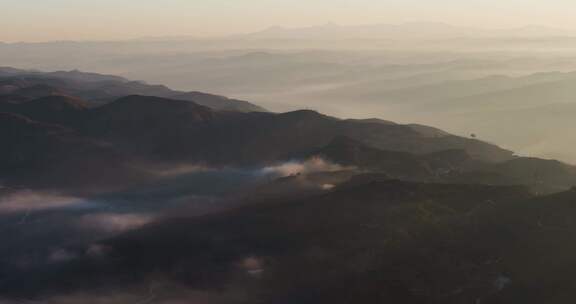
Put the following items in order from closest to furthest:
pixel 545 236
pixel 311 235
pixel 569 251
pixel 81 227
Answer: pixel 569 251 < pixel 545 236 < pixel 311 235 < pixel 81 227

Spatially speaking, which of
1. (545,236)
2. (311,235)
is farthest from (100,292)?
→ (545,236)

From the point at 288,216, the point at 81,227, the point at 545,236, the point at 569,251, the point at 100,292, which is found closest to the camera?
the point at 569,251

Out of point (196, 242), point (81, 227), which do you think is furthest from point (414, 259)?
point (81, 227)

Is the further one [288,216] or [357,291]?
[288,216]

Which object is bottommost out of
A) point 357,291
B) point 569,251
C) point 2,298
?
point 2,298

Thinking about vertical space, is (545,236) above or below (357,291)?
above

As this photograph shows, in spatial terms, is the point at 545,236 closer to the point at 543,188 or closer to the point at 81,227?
the point at 543,188

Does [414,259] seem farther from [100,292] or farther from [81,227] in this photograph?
[81,227]

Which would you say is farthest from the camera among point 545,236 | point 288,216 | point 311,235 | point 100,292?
point 288,216

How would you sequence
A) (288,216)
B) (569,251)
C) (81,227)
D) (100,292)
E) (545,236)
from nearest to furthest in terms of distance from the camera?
(569,251)
(545,236)
(100,292)
(288,216)
(81,227)
